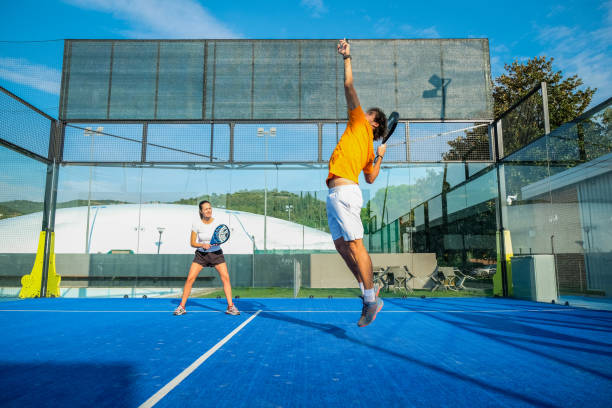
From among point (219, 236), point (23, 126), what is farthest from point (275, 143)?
point (23, 126)

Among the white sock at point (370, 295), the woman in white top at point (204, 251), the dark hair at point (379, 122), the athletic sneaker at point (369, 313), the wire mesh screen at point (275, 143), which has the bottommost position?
the athletic sneaker at point (369, 313)

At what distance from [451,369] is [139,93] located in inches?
389

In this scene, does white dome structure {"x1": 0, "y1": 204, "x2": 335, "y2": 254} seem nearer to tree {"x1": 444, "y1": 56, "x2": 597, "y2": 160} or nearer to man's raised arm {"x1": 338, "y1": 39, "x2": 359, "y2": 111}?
man's raised arm {"x1": 338, "y1": 39, "x2": 359, "y2": 111}

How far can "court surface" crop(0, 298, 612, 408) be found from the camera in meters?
1.88

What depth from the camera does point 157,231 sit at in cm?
952

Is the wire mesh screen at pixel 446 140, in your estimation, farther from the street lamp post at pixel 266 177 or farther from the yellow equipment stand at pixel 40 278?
the yellow equipment stand at pixel 40 278

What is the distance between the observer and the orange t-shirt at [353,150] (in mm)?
3225

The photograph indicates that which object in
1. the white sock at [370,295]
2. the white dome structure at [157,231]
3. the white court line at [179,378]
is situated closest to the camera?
the white court line at [179,378]

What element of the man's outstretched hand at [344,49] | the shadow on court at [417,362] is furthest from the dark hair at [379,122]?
the shadow on court at [417,362]

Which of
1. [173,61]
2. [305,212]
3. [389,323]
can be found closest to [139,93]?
[173,61]

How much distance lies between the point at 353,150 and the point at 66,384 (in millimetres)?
2460

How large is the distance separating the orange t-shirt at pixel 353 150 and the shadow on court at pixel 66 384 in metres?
2.04

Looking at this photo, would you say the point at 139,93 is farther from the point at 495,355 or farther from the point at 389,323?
the point at 495,355

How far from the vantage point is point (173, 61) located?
1002 centimetres
